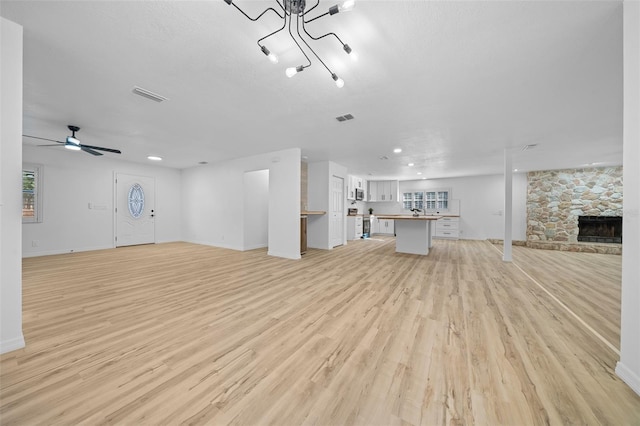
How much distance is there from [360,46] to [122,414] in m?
3.01

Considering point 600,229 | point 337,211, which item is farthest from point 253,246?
point 600,229

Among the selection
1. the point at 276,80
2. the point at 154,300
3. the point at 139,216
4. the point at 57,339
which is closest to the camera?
the point at 57,339

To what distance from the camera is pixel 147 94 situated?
286 centimetres

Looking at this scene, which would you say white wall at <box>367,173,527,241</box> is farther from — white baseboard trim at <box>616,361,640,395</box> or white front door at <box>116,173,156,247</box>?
white front door at <box>116,173,156,247</box>

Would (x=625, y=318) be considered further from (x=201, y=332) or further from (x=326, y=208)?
(x=326, y=208)

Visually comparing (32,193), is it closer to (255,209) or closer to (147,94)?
(255,209)

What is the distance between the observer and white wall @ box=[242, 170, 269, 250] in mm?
6465

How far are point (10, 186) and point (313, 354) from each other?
8.63 ft

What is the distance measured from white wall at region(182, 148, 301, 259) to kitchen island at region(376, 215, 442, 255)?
253 centimetres

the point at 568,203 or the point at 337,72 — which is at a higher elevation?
the point at 337,72

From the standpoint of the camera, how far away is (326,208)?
264 inches

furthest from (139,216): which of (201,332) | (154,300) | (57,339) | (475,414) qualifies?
(475,414)

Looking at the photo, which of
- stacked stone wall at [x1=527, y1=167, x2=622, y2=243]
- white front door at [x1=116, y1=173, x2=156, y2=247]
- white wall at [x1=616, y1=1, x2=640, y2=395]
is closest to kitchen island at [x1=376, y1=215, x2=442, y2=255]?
white wall at [x1=616, y1=1, x2=640, y2=395]

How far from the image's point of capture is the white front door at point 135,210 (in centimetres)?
680
